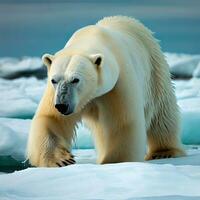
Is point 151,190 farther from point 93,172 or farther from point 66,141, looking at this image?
point 66,141

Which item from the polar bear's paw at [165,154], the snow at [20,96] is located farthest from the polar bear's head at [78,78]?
the snow at [20,96]

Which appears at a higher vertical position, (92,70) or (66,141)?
(92,70)

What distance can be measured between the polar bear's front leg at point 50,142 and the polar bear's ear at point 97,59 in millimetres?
445

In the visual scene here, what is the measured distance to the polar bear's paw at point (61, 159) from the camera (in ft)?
12.5

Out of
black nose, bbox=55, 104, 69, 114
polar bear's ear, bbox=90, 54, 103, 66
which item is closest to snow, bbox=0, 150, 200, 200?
black nose, bbox=55, 104, 69, 114

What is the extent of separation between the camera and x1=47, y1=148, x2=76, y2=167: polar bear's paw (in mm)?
Answer: 3821

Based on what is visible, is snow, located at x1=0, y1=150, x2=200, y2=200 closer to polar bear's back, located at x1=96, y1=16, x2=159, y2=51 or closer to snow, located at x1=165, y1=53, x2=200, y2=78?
polar bear's back, located at x1=96, y1=16, x2=159, y2=51

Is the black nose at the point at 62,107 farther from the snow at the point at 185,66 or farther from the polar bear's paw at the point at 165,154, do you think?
the snow at the point at 185,66

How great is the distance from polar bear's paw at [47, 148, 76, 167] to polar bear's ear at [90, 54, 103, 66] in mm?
544

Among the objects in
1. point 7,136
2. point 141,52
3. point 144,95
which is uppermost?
point 141,52

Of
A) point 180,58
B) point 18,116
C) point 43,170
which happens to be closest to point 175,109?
point 43,170

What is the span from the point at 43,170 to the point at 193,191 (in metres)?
0.77

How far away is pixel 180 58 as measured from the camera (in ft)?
41.7

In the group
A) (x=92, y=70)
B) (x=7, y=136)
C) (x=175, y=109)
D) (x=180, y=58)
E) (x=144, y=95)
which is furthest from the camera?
(x=180, y=58)
